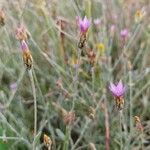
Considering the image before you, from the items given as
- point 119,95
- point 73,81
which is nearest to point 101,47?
point 73,81

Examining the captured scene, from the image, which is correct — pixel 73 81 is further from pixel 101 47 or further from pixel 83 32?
pixel 101 47

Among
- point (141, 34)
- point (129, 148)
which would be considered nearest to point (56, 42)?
point (141, 34)

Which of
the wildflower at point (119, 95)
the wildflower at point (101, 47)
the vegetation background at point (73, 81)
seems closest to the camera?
the wildflower at point (119, 95)

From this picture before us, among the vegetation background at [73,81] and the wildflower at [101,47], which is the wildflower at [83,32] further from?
the wildflower at [101,47]

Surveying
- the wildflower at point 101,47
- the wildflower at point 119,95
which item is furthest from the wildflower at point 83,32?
the wildflower at point 101,47

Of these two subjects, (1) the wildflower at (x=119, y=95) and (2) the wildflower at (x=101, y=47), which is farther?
(2) the wildflower at (x=101, y=47)

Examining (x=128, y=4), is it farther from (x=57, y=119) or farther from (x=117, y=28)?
(x=57, y=119)

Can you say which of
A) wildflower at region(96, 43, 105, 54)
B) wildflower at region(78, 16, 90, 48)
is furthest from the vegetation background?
wildflower at region(78, 16, 90, 48)

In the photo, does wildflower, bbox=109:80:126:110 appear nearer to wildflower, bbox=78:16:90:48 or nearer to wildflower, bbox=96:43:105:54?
wildflower, bbox=78:16:90:48
